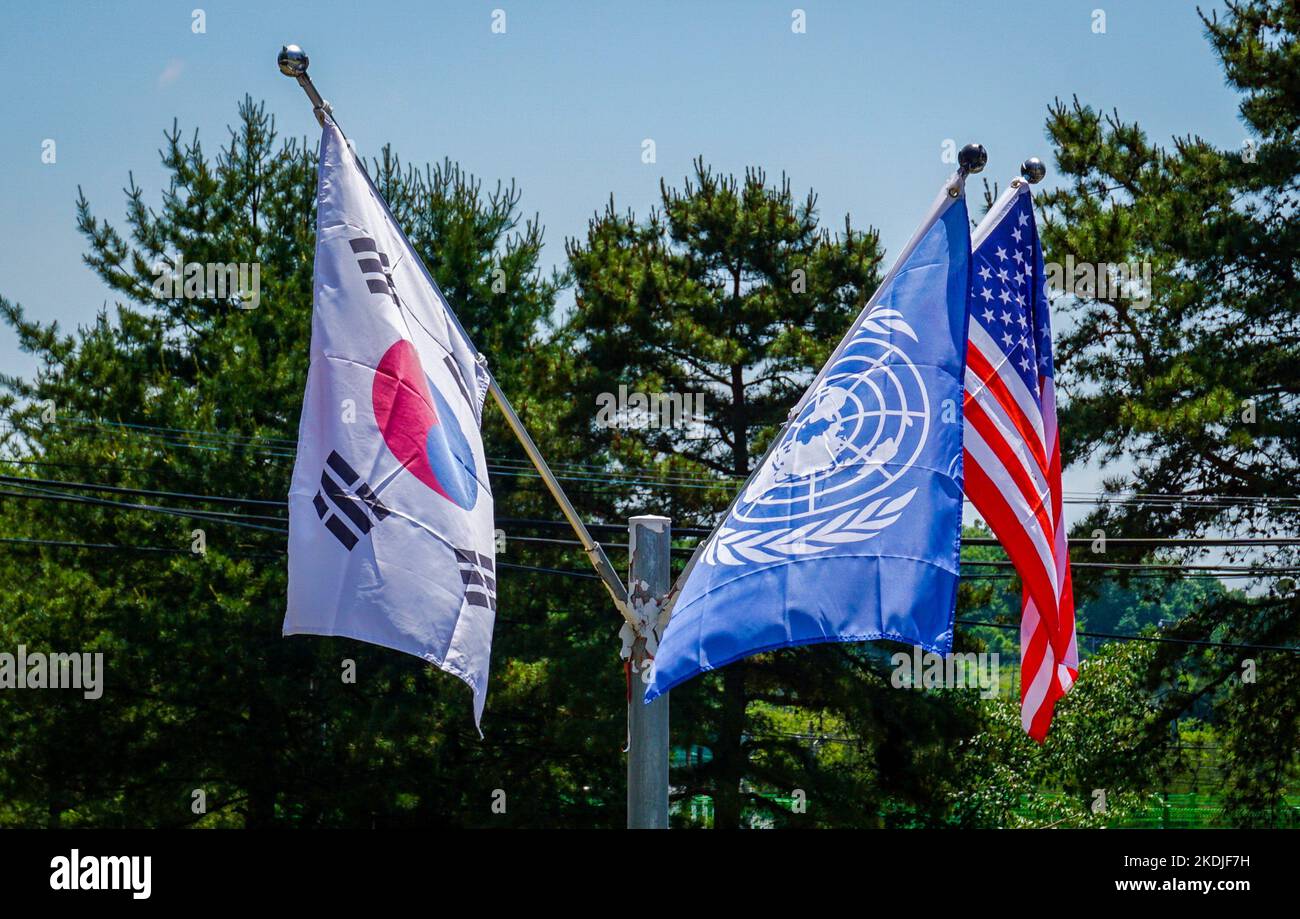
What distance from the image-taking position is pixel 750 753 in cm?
2373

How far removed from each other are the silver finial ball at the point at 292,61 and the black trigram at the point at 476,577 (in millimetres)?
2611

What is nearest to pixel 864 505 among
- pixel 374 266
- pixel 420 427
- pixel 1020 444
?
pixel 1020 444

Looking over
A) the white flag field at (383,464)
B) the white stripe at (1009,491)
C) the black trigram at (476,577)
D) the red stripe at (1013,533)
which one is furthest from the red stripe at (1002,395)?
the black trigram at (476,577)

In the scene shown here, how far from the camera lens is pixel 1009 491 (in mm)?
8039

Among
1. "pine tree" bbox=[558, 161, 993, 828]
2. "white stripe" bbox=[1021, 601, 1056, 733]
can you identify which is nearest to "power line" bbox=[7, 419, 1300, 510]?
"pine tree" bbox=[558, 161, 993, 828]

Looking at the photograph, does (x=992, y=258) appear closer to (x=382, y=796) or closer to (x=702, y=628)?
(x=702, y=628)

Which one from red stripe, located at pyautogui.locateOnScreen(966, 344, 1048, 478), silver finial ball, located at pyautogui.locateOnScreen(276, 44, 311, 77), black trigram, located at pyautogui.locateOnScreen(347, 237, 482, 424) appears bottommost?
red stripe, located at pyautogui.locateOnScreen(966, 344, 1048, 478)

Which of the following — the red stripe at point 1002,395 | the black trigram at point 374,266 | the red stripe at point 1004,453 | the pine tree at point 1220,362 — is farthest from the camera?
the pine tree at point 1220,362

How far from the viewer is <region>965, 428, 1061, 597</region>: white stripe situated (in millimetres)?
8016

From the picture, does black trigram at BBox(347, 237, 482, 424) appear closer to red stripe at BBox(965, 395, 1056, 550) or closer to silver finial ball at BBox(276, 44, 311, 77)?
silver finial ball at BBox(276, 44, 311, 77)

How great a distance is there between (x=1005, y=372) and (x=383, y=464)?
11.9 ft

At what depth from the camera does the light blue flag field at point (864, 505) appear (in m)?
6.45

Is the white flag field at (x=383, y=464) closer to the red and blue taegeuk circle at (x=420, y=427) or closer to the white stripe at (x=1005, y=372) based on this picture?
the red and blue taegeuk circle at (x=420, y=427)

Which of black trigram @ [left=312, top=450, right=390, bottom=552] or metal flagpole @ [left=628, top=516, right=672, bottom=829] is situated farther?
metal flagpole @ [left=628, top=516, right=672, bottom=829]
